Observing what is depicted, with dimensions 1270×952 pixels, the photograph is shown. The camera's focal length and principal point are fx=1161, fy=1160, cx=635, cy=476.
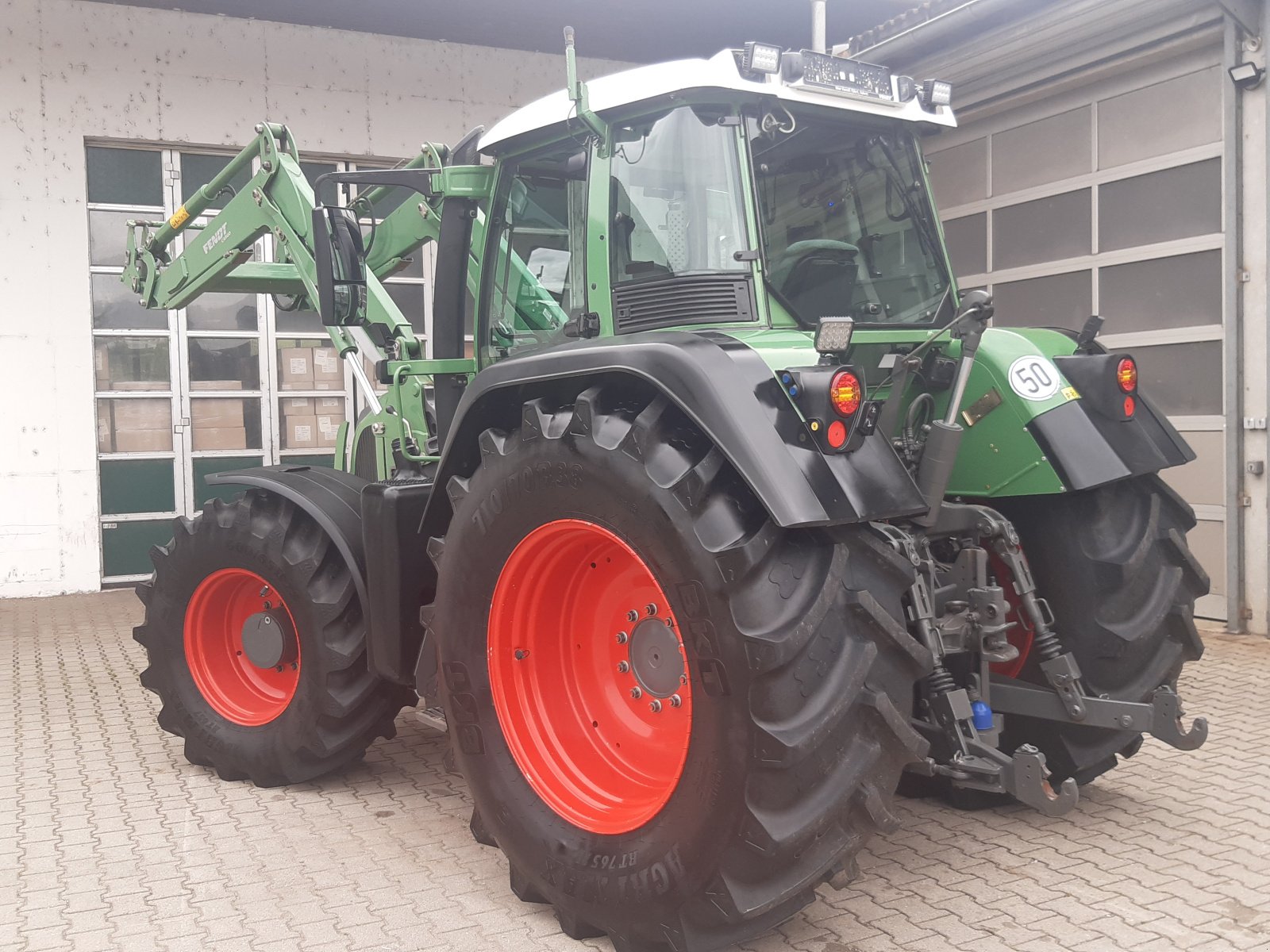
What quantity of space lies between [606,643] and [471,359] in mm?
1370

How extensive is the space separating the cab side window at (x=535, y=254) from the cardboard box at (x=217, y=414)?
6.46m

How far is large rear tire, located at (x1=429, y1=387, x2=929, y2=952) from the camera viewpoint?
2.68 metres

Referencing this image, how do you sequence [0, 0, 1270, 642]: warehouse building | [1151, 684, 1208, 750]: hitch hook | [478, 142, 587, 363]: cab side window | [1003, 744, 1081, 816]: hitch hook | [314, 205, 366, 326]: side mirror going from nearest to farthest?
[1003, 744, 1081, 816]: hitch hook
[1151, 684, 1208, 750]: hitch hook
[478, 142, 587, 363]: cab side window
[314, 205, 366, 326]: side mirror
[0, 0, 1270, 642]: warehouse building

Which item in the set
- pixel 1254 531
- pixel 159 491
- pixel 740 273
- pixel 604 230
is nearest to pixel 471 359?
pixel 604 230

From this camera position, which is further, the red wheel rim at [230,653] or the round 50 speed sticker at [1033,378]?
the red wheel rim at [230,653]

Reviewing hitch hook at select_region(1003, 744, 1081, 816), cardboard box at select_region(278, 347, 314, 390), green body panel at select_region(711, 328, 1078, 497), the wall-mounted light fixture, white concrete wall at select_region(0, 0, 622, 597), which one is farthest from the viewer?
cardboard box at select_region(278, 347, 314, 390)

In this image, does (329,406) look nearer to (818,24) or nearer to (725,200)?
(818,24)

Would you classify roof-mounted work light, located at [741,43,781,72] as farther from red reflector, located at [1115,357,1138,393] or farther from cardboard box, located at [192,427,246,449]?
cardboard box, located at [192,427,246,449]

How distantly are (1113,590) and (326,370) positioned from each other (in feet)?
26.1

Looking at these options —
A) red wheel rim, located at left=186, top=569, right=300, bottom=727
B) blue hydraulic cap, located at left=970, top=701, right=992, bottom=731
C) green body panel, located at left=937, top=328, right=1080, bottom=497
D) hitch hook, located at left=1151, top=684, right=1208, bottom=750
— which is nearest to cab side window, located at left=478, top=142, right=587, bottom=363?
green body panel, located at left=937, top=328, right=1080, bottom=497

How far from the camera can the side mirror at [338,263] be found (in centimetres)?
424

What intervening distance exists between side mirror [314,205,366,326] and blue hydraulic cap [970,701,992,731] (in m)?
2.61

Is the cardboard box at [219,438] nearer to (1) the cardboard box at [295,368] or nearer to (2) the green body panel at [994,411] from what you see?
(1) the cardboard box at [295,368]

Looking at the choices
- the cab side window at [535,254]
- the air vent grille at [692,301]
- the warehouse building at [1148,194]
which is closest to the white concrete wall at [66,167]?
the warehouse building at [1148,194]
